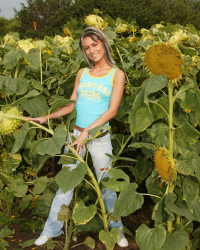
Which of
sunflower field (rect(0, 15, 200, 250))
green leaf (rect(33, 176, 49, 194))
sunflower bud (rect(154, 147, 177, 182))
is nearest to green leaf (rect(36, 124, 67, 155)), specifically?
sunflower field (rect(0, 15, 200, 250))

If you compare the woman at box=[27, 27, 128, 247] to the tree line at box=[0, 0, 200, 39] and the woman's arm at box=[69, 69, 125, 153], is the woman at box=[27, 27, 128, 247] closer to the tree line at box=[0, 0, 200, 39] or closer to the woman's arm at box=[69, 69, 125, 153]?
the woman's arm at box=[69, 69, 125, 153]

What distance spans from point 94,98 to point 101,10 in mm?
22021

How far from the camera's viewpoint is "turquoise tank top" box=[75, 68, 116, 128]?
1926 mm

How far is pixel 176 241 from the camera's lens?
1.38 m

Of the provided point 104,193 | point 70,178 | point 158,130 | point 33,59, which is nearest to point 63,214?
point 104,193

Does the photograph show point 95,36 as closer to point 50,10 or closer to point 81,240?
point 81,240

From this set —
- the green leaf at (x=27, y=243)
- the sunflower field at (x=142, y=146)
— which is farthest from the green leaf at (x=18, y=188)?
the green leaf at (x=27, y=243)

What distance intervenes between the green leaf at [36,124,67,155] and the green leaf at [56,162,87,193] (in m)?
0.17

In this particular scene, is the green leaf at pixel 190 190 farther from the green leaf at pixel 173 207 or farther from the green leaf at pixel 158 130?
the green leaf at pixel 158 130

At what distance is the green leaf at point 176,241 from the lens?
1354mm

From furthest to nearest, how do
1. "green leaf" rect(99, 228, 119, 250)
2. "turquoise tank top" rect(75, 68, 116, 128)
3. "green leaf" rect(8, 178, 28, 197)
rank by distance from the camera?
"green leaf" rect(8, 178, 28, 197) < "turquoise tank top" rect(75, 68, 116, 128) < "green leaf" rect(99, 228, 119, 250)

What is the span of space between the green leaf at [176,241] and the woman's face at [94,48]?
1.27 metres

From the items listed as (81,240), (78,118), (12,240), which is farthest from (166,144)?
(12,240)

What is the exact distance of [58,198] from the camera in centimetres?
199
